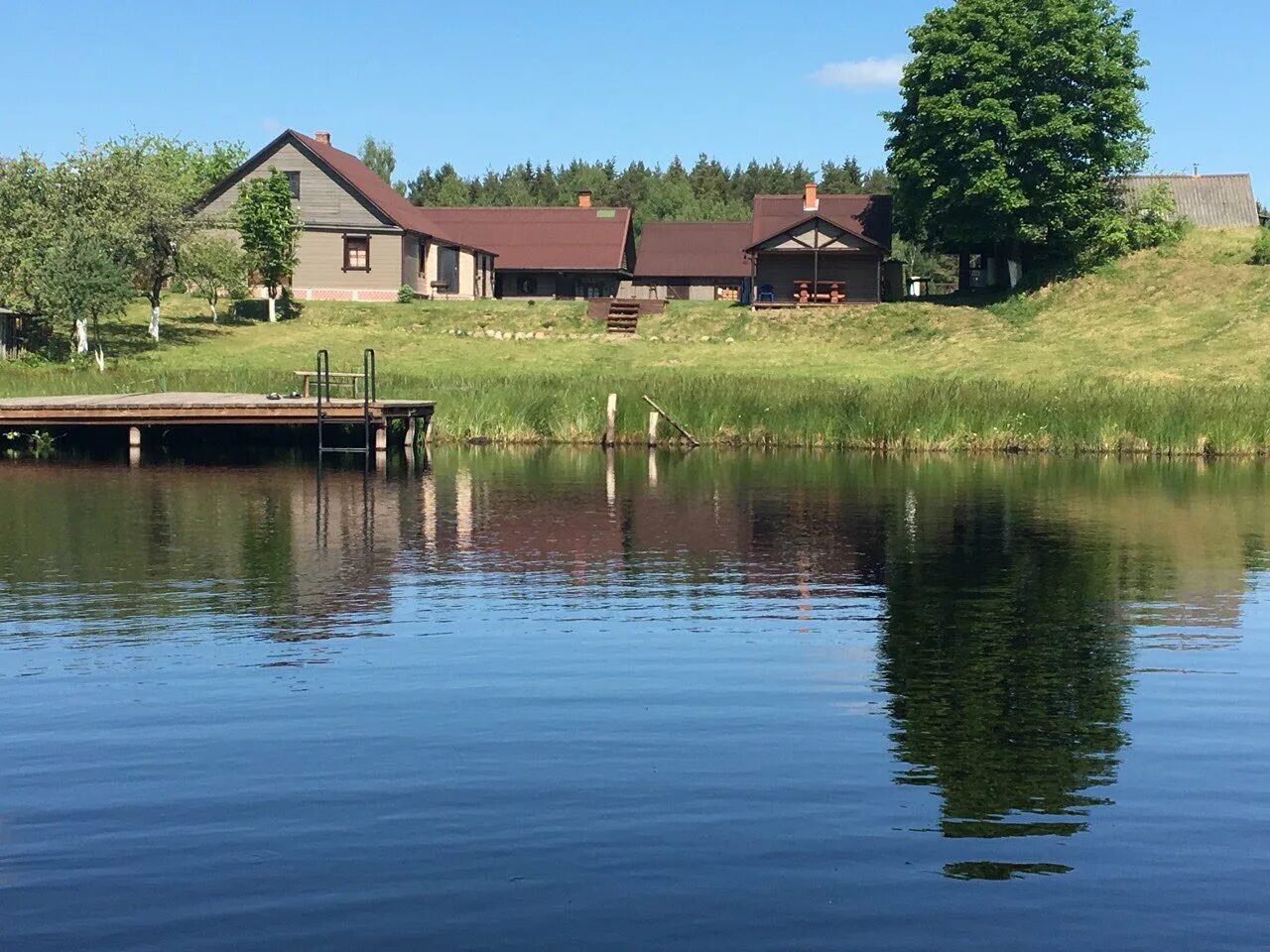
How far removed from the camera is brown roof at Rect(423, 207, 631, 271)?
9556cm

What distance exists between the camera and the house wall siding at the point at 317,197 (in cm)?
7812

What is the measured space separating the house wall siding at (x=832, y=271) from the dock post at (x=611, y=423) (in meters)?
32.3

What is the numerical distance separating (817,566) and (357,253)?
58154 mm

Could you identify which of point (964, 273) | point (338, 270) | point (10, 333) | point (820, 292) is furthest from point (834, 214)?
point (10, 333)

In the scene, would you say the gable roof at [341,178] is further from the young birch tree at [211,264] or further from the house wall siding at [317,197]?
the young birch tree at [211,264]

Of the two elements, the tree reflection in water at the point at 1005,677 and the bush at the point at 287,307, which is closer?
the tree reflection in water at the point at 1005,677

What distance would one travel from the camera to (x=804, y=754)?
13031 mm

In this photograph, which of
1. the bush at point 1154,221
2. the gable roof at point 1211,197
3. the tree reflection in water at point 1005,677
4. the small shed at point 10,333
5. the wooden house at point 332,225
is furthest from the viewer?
the gable roof at point 1211,197

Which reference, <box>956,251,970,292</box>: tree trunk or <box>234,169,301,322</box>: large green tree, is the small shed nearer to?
<box>234,169,301,322</box>: large green tree

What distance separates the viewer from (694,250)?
4067 inches

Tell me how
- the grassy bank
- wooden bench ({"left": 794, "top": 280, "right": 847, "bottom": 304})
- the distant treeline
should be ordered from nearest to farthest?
the grassy bank, wooden bench ({"left": 794, "top": 280, "right": 847, "bottom": 304}), the distant treeline

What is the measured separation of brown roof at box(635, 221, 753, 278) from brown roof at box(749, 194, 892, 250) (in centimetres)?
1219

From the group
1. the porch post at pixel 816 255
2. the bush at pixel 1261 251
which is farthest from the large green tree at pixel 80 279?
the bush at pixel 1261 251

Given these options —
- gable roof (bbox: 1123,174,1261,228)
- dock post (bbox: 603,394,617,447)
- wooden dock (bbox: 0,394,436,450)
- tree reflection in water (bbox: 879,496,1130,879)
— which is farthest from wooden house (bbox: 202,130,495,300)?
tree reflection in water (bbox: 879,496,1130,879)
